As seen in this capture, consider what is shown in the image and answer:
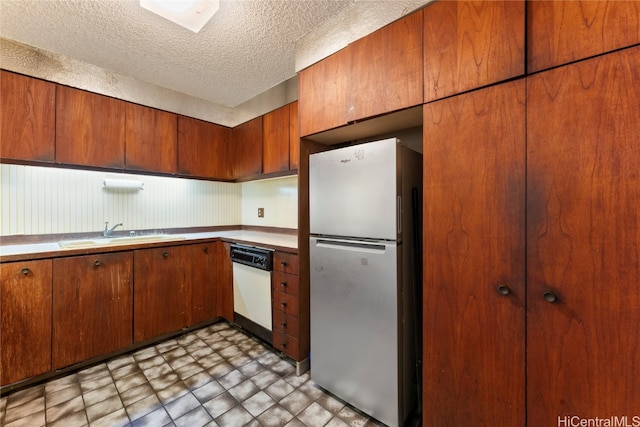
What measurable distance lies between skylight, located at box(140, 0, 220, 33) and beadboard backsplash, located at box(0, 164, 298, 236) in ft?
4.94

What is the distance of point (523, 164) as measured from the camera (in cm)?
99

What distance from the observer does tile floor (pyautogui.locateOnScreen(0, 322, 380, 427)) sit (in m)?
1.45

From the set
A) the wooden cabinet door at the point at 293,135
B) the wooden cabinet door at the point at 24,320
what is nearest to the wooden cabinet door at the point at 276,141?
the wooden cabinet door at the point at 293,135

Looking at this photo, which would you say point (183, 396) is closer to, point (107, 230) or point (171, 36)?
point (107, 230)

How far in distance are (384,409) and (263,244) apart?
1396 mm

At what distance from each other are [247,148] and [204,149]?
1.64 ft

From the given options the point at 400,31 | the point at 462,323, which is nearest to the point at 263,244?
the point at 462,323

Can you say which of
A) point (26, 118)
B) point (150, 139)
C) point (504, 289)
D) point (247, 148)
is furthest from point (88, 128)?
point (504, 289)

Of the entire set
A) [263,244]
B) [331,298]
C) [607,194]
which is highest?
[607,194]

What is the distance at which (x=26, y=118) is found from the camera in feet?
6.14

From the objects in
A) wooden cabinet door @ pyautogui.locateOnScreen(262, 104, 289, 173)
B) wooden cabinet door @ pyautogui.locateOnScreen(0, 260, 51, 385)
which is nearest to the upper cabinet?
wooden cabinet door @ pyautogui.locateOnScreen(262, 104, 289, 173)

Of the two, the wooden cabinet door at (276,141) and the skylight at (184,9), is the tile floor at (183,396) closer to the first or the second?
the wooden cabinet door at (276,141)

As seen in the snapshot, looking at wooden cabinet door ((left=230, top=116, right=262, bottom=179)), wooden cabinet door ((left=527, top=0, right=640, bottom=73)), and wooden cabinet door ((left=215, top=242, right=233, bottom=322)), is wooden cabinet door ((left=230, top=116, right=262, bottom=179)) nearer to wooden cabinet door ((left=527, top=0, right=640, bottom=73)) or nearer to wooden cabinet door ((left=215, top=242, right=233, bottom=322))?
wooden cabinet door ((left=215, top=242, right=233, bottom=322))

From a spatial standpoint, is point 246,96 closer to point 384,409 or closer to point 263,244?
point 263,244
